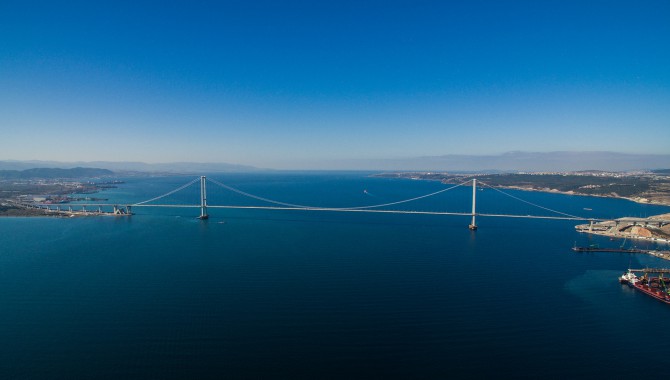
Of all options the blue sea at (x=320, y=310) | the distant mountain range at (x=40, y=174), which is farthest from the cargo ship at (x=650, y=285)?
the distant mountain range at (x=40, y=174)

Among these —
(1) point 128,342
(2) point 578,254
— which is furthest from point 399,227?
(1) point 128,342

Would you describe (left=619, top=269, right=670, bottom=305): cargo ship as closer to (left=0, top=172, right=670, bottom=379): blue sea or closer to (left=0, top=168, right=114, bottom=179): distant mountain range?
(left=0, top=172, right=670, bottom=379): blue sea

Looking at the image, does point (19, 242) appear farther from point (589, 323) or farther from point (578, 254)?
point (578, 254)

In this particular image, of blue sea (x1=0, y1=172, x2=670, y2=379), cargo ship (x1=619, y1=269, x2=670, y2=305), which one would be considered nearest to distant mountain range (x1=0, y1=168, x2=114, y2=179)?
blue sea (x1=0, y1=172, x2=670, y2=379)

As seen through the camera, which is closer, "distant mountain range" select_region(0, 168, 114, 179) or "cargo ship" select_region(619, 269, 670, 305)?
"cargo ship" select_region(619, 269, 670, 305)

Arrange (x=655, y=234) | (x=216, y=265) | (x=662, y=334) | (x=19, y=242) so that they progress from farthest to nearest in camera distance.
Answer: (x=655, y=234) → (x=19, y=242) → (x=216, y=265) → (x=662, y=334)
